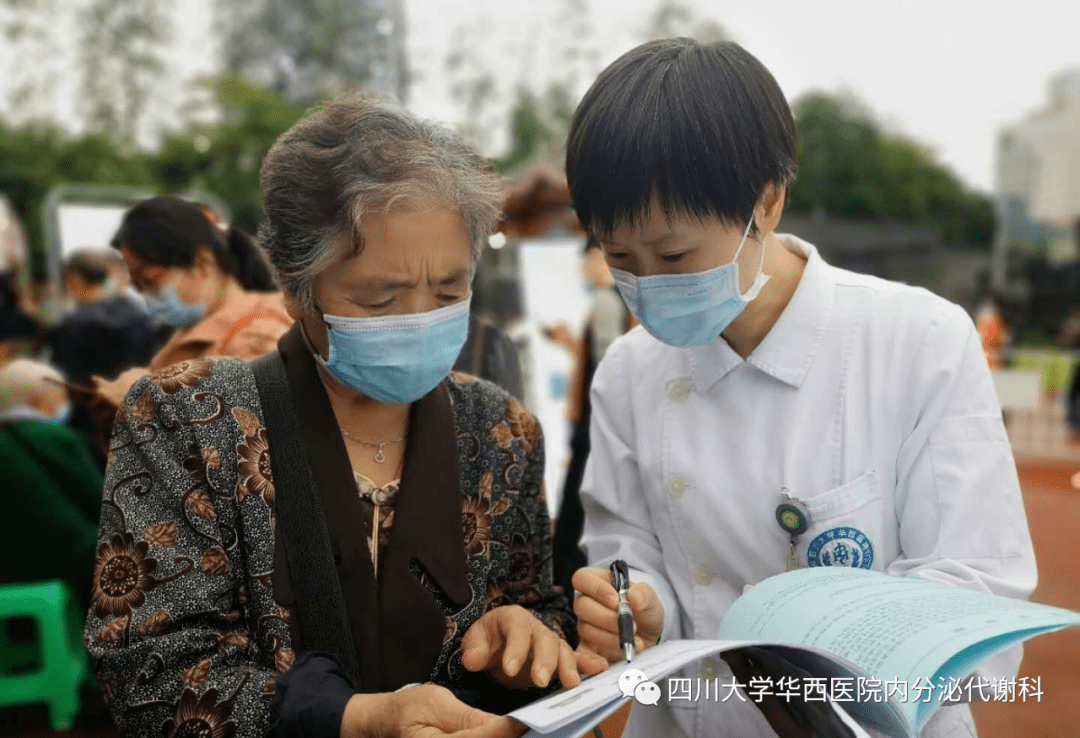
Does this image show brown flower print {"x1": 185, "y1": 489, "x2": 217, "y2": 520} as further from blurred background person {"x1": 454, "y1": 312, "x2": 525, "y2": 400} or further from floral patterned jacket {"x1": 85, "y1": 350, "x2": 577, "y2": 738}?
blurred background person {"x1": 454, "y1": 312, "x2": 525, "y2": 400}

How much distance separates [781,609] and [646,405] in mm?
560

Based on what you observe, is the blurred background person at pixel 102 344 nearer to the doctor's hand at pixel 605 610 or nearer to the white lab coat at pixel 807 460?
the white lab coat at pixel 807 460

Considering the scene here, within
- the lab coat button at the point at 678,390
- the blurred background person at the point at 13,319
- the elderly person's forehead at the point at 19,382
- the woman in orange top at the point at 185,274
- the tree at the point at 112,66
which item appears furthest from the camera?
the tree at the point at 112,66

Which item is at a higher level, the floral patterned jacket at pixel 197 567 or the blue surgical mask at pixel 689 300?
the blue surgical mask at pixel 689 300

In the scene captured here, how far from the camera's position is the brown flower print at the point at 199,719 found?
1.29m

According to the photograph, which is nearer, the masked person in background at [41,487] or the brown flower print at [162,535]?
the brown flower print at [162,535]

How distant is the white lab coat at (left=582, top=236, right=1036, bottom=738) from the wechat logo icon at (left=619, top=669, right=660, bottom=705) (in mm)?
473

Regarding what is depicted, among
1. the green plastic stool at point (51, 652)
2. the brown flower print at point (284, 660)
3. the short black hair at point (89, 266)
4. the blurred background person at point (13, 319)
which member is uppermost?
the brown flower print at point (284, 660)

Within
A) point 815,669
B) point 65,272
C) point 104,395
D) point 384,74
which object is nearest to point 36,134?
point 65,272

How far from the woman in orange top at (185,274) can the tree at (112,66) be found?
27.4m

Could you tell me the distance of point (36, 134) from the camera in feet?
79.0

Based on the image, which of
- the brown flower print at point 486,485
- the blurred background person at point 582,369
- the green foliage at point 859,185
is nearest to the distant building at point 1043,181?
the green foliage at point 859,185

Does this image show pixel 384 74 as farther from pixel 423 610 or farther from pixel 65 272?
pixel 423 610

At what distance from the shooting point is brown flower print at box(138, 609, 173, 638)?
4.26ft
